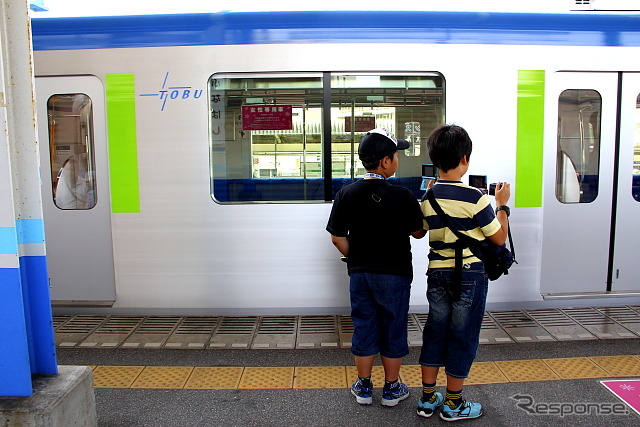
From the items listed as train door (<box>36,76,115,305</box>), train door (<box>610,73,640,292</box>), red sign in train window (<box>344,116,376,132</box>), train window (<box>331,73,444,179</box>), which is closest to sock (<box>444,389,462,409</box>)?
train window (<box>331,73,444,179</box>)

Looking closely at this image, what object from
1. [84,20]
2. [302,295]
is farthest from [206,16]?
[302,295]

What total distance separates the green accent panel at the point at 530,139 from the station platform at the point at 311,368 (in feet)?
3.58

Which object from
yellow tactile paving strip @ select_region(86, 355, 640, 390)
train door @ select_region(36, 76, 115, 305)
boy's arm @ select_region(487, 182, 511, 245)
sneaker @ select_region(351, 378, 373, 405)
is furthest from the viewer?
train door @ select_region(36, 76, 115, 305)

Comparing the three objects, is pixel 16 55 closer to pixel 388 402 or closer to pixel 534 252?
pixel 388 402

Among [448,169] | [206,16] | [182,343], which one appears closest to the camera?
[448,169]

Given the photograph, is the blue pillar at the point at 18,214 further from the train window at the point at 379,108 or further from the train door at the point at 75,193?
the train window at the point at 379,108

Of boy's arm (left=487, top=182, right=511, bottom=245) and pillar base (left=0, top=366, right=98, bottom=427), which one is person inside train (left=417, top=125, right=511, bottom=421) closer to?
boy's arm (left=487, top=182, right=511, bottom=245)

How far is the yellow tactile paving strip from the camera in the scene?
3092mm

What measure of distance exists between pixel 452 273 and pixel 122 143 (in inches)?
121

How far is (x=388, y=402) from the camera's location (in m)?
2.78

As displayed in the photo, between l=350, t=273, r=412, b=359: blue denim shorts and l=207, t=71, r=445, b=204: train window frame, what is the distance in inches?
60.2

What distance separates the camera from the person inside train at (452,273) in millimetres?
2482

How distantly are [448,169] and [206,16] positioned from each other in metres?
2.63

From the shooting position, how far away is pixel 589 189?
4344 millimetres
